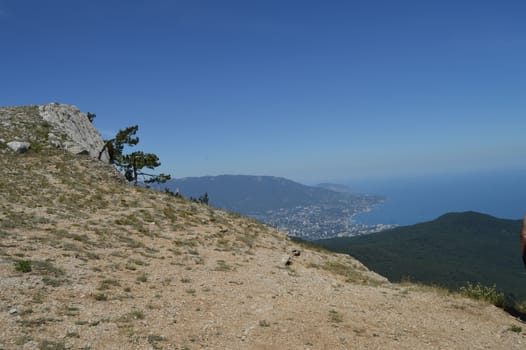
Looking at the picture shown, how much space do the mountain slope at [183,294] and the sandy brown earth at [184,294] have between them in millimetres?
57

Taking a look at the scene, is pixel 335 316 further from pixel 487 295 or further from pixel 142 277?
pixel 487 295

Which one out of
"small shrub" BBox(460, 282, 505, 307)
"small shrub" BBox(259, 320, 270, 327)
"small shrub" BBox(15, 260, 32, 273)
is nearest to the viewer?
"small shrub" BBox(259, 320, 270, 327)

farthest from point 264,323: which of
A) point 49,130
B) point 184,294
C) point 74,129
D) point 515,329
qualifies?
point 74,129

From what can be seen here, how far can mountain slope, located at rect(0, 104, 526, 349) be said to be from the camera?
1100 centimetres

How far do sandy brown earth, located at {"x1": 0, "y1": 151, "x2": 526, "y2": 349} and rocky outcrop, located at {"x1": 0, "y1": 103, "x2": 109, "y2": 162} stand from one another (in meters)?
15.6

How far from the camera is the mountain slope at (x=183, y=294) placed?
1100cm

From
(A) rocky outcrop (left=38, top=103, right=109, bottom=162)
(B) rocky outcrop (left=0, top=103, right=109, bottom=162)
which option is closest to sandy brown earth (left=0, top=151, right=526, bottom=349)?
(B) rocky outcrop (left=0, top=103, right=109, bottom=162)

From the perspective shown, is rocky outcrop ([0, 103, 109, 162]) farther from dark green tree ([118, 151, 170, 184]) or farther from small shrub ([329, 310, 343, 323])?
small shrub ([329, 310, 343, 323])

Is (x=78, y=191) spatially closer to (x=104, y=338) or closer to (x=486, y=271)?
(x=104, y=338)

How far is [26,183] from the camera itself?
2947 centimetres

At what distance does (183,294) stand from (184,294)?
0.04 m

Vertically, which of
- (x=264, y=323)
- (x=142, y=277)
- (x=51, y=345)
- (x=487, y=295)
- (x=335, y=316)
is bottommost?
(x=487, y=295)

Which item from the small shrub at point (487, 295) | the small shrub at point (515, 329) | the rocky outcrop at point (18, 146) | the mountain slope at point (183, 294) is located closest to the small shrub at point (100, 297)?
the mountain slope at point (183, 294)

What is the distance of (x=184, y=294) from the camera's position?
14875mm
